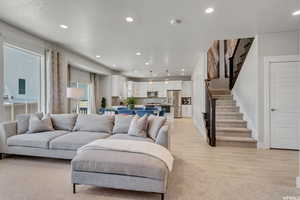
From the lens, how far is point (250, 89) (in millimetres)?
4172

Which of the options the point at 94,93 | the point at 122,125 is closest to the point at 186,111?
the point at 94,93

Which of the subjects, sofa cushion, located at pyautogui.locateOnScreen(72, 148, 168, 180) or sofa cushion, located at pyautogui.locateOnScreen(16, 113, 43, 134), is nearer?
sofa cushion, located at pyautogui.locateOnScreen(72, 148, 168, 180)

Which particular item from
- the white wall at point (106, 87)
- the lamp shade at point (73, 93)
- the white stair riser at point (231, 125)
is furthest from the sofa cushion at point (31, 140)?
the white wall at point (106, 87)

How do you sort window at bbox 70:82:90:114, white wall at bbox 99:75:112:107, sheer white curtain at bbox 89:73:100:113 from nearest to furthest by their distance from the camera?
window at bbox 70:82:90:114 → sheer white curtain at bbox 89:73:100:113 → white wall at bbox 99:75:112:107

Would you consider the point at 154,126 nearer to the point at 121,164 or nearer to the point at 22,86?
the point at 121,164

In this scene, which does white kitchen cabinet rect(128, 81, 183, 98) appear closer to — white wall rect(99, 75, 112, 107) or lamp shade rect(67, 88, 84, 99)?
white wall rect(99, 75, 112, 107)

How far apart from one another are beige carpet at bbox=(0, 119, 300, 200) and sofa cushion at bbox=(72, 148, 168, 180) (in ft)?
1.12

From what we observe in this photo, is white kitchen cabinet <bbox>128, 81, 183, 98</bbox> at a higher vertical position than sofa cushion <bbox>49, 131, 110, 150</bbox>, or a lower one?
higher

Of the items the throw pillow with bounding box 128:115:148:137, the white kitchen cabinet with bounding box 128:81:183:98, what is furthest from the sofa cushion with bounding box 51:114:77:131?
the white kitchen cabinet with bounding box 128:81:183:98

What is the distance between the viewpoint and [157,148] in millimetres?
2123

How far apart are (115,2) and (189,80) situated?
8185 millimetres

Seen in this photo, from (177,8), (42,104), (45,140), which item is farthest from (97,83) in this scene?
(177,8)

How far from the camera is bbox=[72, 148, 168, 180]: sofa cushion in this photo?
1782 millimetres

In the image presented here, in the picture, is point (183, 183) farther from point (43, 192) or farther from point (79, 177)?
point (43, 192)
